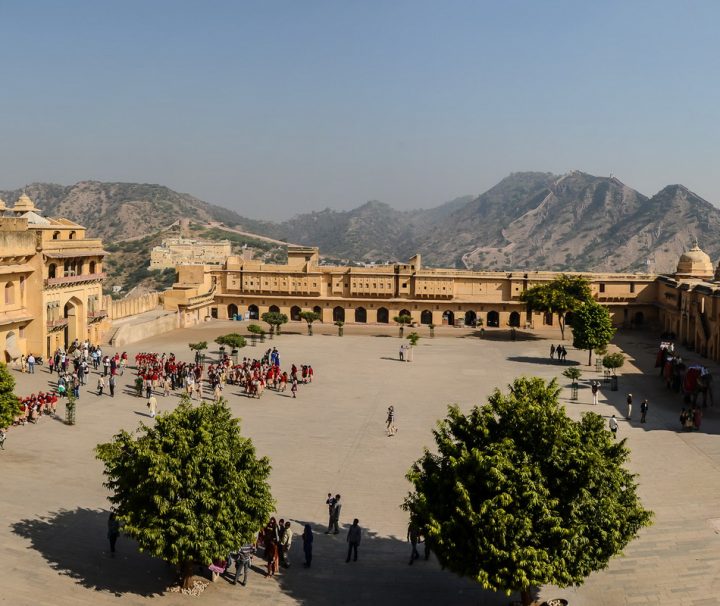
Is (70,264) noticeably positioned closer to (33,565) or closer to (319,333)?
(319,333)

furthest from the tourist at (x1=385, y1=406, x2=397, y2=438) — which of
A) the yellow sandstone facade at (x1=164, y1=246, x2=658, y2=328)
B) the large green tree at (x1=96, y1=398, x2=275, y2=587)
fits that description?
the yellow sandstone facade at (x1=164, y1=246, x2=658, y2=328)

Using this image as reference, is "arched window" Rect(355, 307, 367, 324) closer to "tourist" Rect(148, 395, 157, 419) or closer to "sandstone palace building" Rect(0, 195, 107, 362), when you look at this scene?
"sandstone palace building" Rect(0, 195, 107, 362)

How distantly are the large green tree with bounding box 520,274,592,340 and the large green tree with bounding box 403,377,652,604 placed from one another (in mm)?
41438

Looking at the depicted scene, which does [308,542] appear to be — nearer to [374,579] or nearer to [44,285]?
[374,579]

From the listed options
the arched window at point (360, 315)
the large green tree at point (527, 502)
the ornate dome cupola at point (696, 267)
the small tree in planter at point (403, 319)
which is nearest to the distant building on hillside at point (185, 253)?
the arched window at point (360, 315)

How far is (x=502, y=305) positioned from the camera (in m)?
66.9

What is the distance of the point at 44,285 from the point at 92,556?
2560 cm

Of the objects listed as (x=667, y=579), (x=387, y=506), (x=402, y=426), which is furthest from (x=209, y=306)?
(x=667, y=579)

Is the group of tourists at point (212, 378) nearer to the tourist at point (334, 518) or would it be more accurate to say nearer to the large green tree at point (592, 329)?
the tourist at point (334, 518)

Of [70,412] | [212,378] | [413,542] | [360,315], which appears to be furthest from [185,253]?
[413,542]

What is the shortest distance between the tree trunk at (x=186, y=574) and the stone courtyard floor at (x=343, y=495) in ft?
1.43

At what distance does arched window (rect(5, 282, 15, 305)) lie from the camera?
123 ft

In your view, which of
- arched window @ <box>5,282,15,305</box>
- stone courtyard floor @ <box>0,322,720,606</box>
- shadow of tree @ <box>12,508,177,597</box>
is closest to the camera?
shadow of tree @ <box>12,508,177,597</box>

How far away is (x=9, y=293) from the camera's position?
1491 inches
